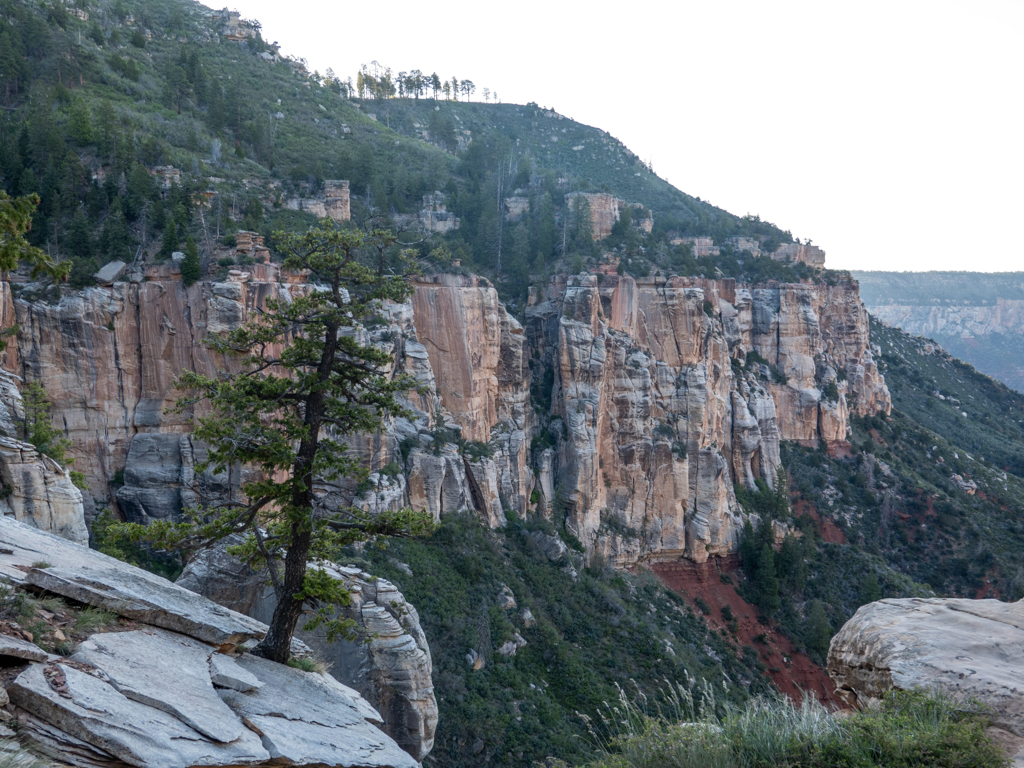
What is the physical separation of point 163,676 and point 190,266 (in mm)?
28388

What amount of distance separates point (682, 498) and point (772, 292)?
1034 inches

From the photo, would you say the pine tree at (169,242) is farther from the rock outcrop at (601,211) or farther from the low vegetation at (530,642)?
the rock outcrop at (601,211)

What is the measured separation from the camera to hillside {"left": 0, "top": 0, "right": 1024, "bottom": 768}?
102 ft

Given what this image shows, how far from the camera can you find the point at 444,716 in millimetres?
25766

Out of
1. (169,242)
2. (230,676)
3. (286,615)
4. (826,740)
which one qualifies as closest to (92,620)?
(230,676)

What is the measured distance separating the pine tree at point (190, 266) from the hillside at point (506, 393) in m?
0.49

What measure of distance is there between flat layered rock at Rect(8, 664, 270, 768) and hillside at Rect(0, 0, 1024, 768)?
1157 centimetres

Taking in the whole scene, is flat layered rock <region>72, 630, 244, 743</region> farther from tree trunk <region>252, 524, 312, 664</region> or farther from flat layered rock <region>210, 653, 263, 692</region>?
tree trunk <region>252, 524, 312, 664</region>

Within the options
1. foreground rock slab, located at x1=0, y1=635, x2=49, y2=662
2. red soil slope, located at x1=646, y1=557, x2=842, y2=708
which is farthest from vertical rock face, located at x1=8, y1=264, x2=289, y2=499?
red soil slope, located at x1=646, y1=557, x2=842, y2=708

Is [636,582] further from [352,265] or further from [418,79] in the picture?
[418,79]

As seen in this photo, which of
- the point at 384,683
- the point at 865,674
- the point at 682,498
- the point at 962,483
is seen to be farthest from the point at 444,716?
the point at 962,483

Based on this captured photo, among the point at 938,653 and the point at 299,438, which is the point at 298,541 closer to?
the point at 299,438

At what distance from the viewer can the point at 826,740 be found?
7.89 metres

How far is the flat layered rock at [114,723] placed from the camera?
644 cm
